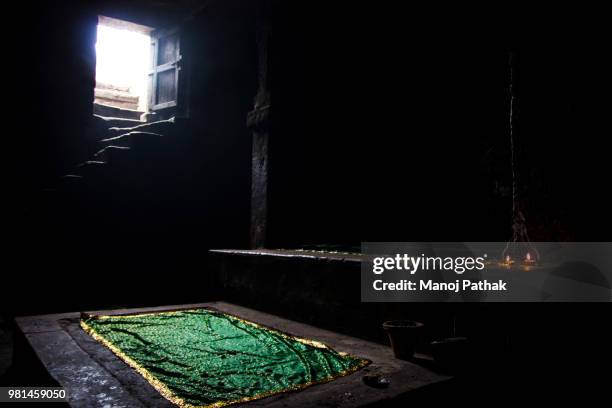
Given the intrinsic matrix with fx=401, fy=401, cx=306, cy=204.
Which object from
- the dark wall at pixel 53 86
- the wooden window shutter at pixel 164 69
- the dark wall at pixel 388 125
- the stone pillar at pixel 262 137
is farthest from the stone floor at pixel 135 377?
the wooden window shutter at pixel 164 69

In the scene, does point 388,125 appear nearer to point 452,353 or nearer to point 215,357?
point 452,353

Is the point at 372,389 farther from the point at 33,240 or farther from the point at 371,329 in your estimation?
the point at 33,240

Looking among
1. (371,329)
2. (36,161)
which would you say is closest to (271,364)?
A: (371,329)

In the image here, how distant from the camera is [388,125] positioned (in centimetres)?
826

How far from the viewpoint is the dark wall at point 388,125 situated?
6367 mm

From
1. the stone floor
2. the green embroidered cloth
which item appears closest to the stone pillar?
the green embroidered cloth

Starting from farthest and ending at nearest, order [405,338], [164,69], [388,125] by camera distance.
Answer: [164,69]
[388,125]
[405,338]

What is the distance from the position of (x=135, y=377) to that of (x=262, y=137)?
14.3ft

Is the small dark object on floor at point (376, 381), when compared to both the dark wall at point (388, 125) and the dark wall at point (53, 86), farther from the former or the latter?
the dark wall at point (53, 86)

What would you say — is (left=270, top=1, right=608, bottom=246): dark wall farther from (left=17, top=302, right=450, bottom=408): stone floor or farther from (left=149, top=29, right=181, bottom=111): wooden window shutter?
(left=149, top=29, right=181, bottom=111): wooden window shutter

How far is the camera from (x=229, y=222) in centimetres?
925

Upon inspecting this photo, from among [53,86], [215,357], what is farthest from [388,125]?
[53,86]

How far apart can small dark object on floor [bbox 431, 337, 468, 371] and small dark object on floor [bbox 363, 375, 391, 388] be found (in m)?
0.42

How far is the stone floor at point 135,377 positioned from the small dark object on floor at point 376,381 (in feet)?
0.07
